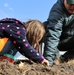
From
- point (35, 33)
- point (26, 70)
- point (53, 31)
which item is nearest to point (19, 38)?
point (35, 33)

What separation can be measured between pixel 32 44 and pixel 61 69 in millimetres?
695

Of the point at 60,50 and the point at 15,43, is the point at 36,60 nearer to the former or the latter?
the point at 15,43

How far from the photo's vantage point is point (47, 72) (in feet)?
8.89

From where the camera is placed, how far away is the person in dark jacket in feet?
Answer: 12.2

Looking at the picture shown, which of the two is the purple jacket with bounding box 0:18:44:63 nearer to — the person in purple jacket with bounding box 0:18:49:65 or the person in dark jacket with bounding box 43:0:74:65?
the person in purple jacket with bounding box 0:18:49:65

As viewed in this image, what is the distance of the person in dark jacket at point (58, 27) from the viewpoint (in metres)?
3.73

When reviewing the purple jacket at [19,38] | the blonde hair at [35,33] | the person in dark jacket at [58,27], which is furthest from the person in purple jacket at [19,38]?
the person in dark jacket at [58,27]

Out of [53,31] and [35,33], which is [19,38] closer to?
[35,33]

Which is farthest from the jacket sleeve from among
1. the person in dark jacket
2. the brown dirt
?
the brown dirt

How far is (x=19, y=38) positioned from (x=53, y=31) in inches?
29.2

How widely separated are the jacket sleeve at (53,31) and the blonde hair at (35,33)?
27 cm

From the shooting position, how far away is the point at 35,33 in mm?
3439

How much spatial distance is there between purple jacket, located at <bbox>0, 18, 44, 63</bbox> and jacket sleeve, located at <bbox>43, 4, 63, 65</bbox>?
0.48m

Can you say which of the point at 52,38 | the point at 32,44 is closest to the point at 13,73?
the point at 32,44
